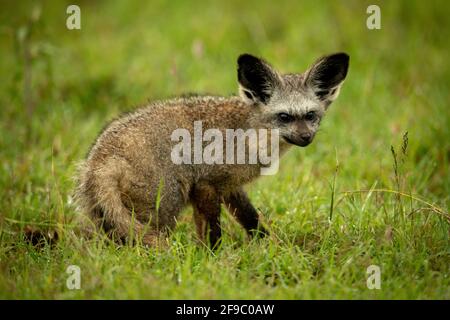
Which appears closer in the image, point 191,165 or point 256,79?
point 191,165

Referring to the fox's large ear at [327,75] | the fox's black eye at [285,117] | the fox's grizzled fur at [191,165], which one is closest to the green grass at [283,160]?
the fox's grizzled fur at [191,165]

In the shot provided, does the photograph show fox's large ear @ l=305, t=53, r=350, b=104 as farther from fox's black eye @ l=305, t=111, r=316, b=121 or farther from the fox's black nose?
the fox's black nose

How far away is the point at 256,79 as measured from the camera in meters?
5.23

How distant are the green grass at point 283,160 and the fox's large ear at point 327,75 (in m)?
0.55

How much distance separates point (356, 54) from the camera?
29.0 feet

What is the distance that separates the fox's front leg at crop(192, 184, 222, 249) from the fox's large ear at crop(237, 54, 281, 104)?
Answer: 32.9 inches

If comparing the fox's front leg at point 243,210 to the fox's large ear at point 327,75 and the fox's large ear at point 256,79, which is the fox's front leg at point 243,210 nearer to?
the fox's large ear at point 256,79

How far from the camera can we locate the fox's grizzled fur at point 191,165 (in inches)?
186

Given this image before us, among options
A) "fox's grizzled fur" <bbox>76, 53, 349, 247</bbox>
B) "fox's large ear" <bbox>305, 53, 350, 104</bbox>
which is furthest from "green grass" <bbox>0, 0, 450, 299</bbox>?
"fox's large ear" <bbox>305, 53, 350, 104</bbox>

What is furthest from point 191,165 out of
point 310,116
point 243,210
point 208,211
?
point 310,116

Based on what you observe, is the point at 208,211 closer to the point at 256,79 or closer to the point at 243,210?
the point at 243,210

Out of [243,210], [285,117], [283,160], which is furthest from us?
[283,160]

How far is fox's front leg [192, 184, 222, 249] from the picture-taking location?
5027 millimetres

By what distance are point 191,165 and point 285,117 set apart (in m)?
0.85
